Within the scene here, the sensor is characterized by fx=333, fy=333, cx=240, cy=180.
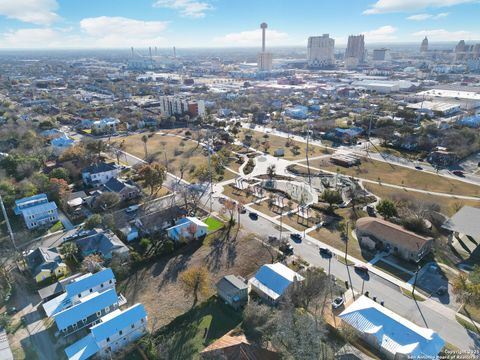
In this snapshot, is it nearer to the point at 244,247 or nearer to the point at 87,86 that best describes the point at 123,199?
the point at 244,247

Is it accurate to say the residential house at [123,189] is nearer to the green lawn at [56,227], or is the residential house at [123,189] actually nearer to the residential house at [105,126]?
the green lawn at [56,227]

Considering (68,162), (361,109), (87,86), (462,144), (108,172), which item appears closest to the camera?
(108,172)

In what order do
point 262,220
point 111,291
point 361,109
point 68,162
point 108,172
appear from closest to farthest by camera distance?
point 111,291, point 262,220, point 108,172, point 68,162, point 361,109

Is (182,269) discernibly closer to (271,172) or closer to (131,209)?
(131,209)

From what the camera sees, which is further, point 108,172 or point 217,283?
point 108,172

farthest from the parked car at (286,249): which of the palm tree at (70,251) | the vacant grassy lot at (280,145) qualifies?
the vacant grassy lot at (280,145)

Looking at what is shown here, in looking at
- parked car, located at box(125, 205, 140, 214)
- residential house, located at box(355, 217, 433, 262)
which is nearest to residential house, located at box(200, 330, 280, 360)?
residential house, located at box(355, 217, 433, 262)

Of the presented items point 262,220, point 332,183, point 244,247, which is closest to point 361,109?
point 332,183
